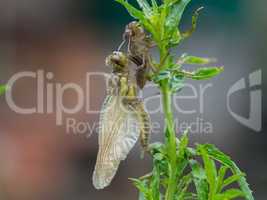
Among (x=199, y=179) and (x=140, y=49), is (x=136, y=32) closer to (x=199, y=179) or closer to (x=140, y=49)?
(x=140, y=49)

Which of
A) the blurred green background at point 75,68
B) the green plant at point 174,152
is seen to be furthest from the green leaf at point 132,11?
the blurred green background at point 75,68

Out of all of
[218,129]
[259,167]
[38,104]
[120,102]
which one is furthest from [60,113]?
A: [120,102]

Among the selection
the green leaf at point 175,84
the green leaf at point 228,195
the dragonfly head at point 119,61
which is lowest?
the green leaf at point 228,195

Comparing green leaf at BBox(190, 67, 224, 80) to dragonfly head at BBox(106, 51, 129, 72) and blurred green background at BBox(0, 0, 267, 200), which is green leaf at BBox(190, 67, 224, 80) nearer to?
dragonfly head at BBox(106, 51, 129, 72)

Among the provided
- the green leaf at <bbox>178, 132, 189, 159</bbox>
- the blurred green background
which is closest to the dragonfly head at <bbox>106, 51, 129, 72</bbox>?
the green leaf at <bbox>178, 132, 189, 159</bbox>

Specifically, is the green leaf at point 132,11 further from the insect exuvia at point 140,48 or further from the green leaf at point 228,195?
the green leaf at point 228,195

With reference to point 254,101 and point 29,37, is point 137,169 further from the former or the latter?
point 29,37
